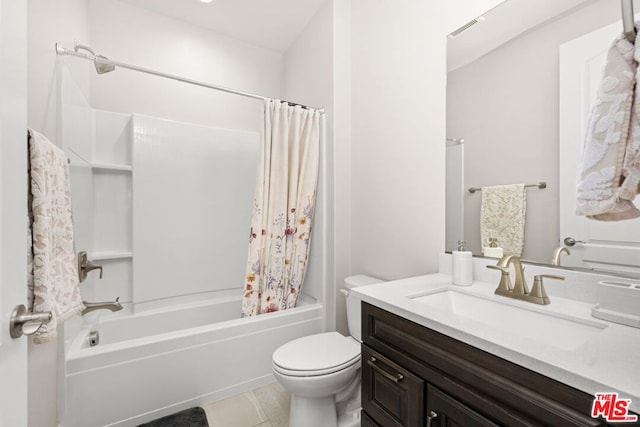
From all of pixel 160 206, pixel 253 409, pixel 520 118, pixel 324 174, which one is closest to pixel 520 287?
pixel 520 118

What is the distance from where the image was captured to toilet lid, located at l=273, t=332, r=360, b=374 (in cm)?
132

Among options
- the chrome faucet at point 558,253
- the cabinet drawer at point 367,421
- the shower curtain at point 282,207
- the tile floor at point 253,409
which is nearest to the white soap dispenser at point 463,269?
the chrome faucet at point 558,253

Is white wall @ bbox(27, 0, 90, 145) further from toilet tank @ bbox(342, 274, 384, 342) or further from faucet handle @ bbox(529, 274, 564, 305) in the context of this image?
faucet handle @ bbox(529, 274, 564, 305)

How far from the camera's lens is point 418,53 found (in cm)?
157

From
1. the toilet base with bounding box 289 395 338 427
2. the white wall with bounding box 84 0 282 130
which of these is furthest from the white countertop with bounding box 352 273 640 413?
the white wall with bounding box 84 0 282 130

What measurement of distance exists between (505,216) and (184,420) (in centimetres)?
191

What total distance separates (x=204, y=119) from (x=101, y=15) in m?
0.96

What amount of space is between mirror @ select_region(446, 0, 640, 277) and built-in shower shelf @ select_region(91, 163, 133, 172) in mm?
2178

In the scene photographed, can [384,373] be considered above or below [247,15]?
below

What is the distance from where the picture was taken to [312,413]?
4.47 ft

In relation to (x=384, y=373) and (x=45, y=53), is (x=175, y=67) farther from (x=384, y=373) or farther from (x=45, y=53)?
(x=384, y=373)

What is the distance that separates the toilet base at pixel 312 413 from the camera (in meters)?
1.36

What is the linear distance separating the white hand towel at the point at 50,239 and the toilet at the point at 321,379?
89 centimetres

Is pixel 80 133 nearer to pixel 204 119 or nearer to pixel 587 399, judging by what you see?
pixel 204 119
